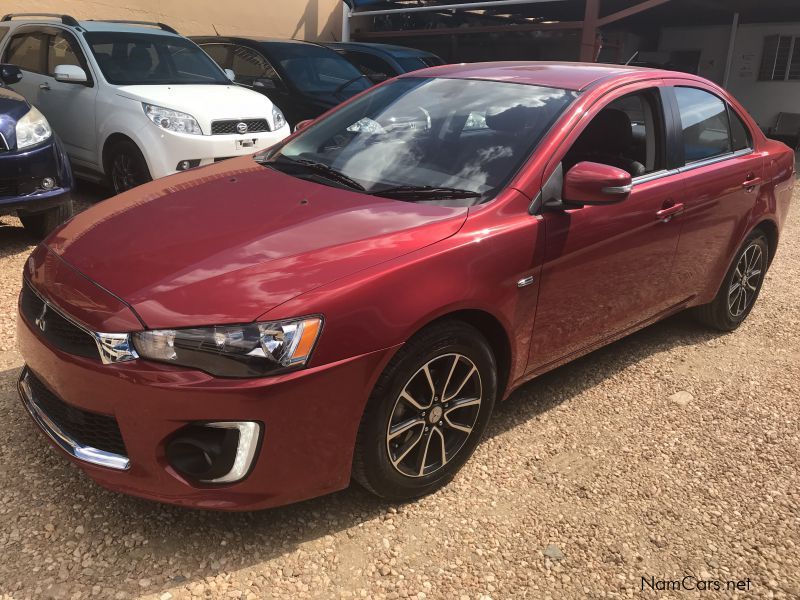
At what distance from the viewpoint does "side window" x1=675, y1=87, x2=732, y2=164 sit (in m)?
3.84

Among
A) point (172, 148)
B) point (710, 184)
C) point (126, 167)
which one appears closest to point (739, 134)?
point (710, 184)

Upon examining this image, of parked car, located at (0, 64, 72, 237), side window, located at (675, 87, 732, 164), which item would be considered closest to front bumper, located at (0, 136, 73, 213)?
parked car, located at (0, 64, 72, 237)

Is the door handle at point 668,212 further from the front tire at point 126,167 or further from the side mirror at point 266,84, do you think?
the side mirror at point 266,84

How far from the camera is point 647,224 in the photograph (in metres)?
3.43

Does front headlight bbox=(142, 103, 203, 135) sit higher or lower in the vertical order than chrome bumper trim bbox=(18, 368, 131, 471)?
higher

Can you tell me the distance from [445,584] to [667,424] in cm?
167

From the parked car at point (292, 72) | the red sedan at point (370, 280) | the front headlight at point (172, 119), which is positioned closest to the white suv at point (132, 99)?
the front headlight at point (172, 119)

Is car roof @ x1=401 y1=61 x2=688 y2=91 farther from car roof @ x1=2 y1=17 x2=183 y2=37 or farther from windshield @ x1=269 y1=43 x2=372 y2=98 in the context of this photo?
windshield @ x1=269 y1=43 x2=372 y2=98

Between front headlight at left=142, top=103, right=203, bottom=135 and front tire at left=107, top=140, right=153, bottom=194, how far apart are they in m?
0.31

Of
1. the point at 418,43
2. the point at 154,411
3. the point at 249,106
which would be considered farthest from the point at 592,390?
the point at 418,43

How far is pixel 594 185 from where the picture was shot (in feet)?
9.38

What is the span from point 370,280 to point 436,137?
1.17 metres

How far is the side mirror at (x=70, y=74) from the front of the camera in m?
6.41

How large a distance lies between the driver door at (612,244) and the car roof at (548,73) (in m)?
0.13
